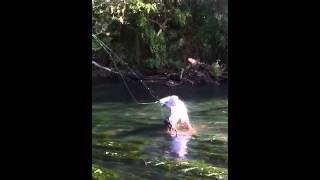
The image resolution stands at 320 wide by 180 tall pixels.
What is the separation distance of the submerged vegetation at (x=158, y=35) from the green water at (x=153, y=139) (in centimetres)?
8

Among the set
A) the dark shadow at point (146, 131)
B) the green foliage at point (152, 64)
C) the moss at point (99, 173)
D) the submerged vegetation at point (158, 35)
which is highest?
the submerged vegetation at point (158, 35)

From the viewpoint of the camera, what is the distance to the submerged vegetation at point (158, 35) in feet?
4.94

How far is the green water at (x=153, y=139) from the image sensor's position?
1439 millimetres

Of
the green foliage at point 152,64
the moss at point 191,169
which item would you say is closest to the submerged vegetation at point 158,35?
the green foliage at point 152,64

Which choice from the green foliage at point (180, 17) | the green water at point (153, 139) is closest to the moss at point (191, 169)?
the green water at point (153, 139)

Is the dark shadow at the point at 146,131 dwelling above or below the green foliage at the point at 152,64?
below

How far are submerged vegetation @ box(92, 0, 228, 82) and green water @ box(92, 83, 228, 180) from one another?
3.3 inches

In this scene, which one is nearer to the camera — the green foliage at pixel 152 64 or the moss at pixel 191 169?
the moss at pixel 191 169

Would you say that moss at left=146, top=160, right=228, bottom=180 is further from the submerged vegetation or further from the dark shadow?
the submerged vegetation

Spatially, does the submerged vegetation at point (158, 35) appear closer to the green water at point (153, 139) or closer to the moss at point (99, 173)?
the green water at point (153, 139)

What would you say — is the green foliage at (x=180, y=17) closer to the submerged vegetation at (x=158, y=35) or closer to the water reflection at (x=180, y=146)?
the submerged vegetation at (x=158, y=35)

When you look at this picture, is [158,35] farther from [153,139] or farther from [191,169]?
[191,169]
